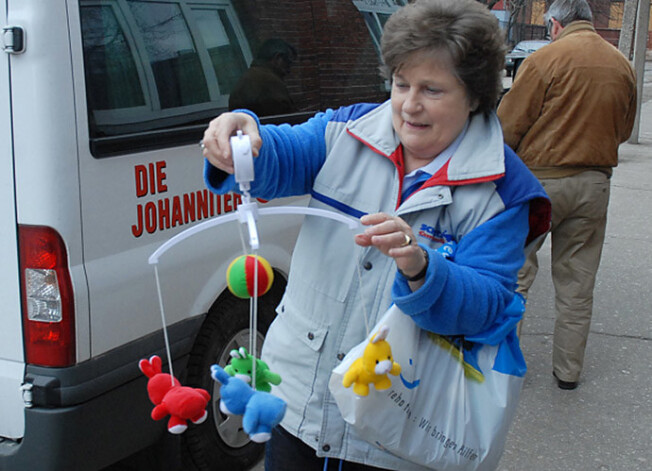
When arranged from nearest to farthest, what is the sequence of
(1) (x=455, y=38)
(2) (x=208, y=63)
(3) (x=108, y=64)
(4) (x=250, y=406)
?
(4) (x=250, y=406) → (1) (x=455, y=38) → (3) (x=108, y=64) → (2) (x=208, y=63)

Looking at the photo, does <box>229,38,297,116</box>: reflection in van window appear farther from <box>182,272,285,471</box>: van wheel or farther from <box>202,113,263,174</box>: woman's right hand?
<box>202,113,263,174</box>: woman's right hand

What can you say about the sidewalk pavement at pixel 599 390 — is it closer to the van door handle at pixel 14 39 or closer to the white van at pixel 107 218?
the white van at pixel 107 218

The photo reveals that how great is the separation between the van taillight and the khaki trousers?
2.61 meters

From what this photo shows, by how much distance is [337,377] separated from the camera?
1.62 m

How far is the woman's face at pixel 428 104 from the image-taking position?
1711mm

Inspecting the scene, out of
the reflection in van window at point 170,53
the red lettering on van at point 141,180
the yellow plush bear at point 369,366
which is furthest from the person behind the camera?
the reflection in van window at point 170,53

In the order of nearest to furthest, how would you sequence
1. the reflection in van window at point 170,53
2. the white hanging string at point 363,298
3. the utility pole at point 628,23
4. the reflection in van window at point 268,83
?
the white hanging string at point 363,298, the reflection in van window at point 170,53, the reflection in van window at point 268,83, the utility pole at point 628,23

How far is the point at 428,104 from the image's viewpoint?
5.65 feet

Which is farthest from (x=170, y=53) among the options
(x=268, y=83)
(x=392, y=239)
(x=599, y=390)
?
(x=599, y=390)

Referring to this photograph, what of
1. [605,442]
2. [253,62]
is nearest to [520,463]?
[605,442]

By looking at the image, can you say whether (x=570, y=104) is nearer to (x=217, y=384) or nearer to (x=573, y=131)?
(x=573, y=131)

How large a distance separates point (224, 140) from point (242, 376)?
0.47 m

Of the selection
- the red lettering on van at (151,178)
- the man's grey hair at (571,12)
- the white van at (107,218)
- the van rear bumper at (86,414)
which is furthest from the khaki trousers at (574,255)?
the van rear bumper at (86,414)

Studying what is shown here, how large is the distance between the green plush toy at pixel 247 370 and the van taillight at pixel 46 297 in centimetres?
95
